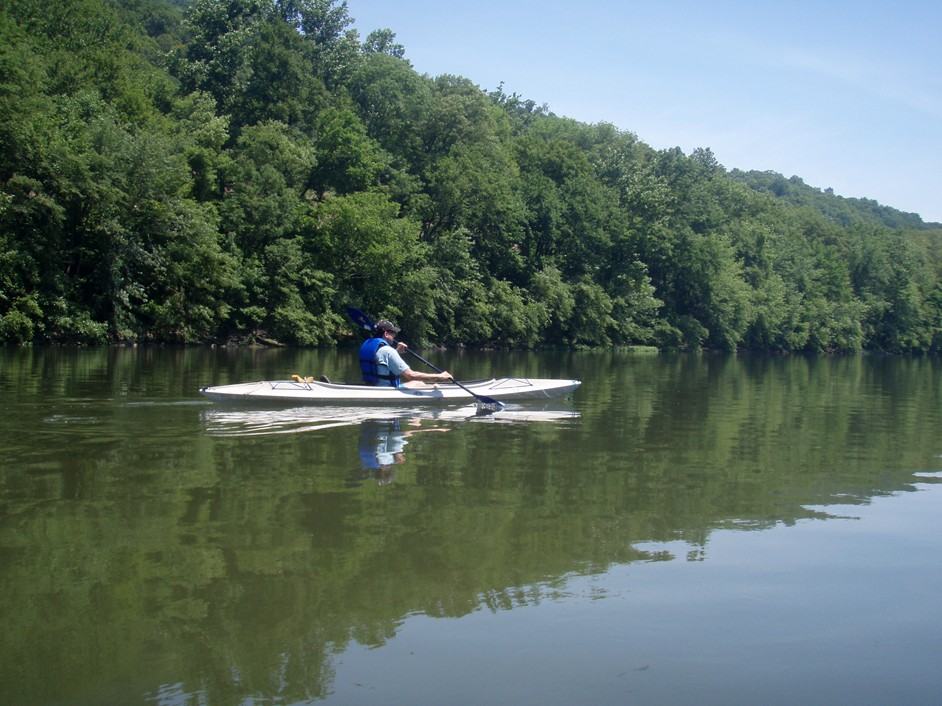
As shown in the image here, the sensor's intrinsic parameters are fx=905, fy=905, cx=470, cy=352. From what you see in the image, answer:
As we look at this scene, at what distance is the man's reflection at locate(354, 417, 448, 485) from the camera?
9.56 m

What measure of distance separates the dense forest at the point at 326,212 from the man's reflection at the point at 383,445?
2100cm

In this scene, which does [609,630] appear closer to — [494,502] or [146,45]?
[494,502]

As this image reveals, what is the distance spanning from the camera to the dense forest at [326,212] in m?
32.9

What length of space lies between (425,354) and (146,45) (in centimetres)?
4050

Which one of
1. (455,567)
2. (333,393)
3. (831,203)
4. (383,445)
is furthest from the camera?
(831,203)

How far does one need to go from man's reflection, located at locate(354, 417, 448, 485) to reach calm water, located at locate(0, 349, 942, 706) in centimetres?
8

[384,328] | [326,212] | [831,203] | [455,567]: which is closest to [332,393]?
[384,328]

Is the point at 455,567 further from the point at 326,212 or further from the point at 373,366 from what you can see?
the point at 326,212

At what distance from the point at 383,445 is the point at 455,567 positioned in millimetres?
5578

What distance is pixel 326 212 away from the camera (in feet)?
139

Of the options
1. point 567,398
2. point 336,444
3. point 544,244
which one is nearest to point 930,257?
point 544,244

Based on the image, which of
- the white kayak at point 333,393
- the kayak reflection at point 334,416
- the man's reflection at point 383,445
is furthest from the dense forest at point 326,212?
the man's reflection at point 383,445

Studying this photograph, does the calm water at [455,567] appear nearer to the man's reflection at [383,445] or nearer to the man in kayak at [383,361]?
the man's reflection at [383,445]

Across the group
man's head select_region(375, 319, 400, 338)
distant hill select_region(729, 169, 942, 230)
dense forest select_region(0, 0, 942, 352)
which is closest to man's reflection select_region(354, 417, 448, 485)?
man's head select_region(375, 319, 400, 338)
